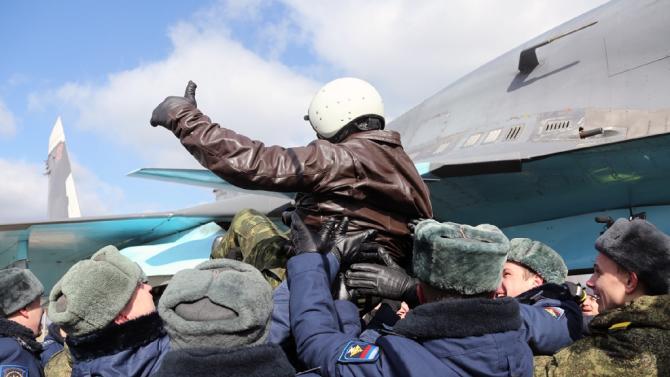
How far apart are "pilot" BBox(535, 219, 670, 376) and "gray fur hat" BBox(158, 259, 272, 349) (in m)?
1.13

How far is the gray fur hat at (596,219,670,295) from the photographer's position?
1990mm

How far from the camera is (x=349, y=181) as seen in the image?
2414mm

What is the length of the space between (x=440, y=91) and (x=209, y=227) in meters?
4.80

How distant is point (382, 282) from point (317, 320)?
0.39 metres

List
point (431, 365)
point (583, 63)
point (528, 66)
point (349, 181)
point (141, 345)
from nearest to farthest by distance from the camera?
point (431, 365)
point (141, 345)
point (349, 181)
point (583, 63)
point (528, 66)

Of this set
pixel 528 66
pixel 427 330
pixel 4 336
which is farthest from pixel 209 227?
pixel 427 330

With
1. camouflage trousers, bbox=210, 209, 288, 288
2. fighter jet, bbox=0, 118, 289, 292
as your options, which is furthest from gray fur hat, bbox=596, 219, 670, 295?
fighter jet, bbox=0, 118, 289, 292

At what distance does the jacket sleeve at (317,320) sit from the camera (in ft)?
5.92

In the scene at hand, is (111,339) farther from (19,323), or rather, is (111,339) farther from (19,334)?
(19,323)

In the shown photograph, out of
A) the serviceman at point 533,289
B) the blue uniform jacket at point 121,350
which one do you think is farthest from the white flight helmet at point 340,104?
the blue uniform jacket at point 121,350

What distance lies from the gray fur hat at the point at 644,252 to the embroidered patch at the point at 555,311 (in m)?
0.43

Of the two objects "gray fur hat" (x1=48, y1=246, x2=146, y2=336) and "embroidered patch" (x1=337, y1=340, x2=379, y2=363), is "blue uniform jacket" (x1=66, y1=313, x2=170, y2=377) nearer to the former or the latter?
"gray fur hat" (x1=48, y1=246, x2=146, y2=336)

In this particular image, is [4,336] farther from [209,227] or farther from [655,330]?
[209,227]

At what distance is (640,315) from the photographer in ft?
6.31
